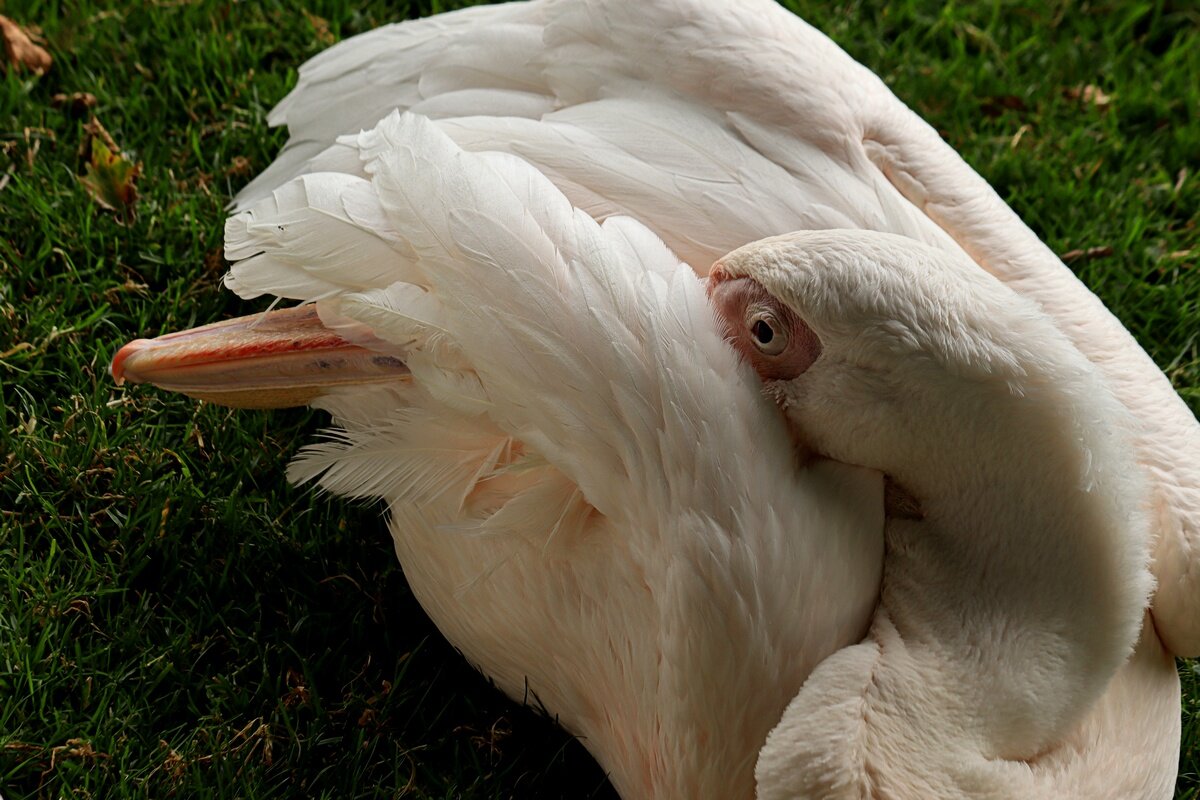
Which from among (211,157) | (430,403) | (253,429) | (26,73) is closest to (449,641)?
(430,403)

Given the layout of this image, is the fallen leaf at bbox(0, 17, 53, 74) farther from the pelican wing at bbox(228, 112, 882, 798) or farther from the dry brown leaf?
the pelican wing at bbox(228, 112, 882, 798)

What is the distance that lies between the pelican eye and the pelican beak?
2.48ft

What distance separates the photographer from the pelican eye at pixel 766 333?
2.13 metres

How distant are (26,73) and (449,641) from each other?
2.11 meters

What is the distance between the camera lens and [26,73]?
3641 mm

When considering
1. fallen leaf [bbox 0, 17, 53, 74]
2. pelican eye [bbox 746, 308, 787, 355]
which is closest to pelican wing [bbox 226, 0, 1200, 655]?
pelican eye [bbox 746, 308, 787, 355]

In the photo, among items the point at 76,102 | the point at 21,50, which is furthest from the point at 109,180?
the point at 21,50

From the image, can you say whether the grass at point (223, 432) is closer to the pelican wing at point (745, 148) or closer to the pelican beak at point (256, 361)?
the pelican beak at point (256, 361)

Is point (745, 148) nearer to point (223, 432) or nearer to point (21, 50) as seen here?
point (223, 432)

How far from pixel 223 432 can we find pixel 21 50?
4.60ft

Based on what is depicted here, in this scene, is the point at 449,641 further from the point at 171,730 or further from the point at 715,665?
the point at 715,665

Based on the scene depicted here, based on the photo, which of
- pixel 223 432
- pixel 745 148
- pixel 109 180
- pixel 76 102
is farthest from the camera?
pixel 76 102

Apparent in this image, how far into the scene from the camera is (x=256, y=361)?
2.61 meters

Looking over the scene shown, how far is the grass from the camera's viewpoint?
252 cm
